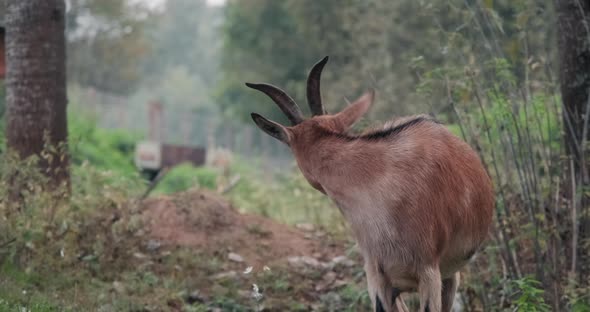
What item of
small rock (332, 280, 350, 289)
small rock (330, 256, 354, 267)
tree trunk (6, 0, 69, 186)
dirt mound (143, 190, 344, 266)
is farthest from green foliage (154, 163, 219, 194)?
small rock (332, 280, 350, 289)

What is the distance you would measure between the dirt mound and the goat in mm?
2636

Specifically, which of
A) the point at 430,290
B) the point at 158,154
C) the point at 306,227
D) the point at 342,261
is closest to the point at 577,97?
the point at 430,290

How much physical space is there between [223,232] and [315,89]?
3.02m

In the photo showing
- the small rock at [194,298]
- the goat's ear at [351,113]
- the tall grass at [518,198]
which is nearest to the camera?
the goat's ear at [351,113]

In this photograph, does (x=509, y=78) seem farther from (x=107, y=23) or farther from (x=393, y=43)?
(x=107, y=23)

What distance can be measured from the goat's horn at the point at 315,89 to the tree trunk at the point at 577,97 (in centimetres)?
204

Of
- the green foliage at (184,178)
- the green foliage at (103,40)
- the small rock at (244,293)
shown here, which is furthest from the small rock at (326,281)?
the green foliage at (103,40)

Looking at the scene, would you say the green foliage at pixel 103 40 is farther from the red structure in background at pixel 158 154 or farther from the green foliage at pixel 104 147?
the green foliage at pixel 104 147

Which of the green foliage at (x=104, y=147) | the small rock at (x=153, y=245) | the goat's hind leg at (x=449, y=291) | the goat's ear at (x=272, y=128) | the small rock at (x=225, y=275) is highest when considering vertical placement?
the goat's ear at (x=272, y=128)

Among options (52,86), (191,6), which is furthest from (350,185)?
(191,6)

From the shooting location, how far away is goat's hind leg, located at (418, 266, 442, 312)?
174 inches

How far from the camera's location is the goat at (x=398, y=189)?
14.5ft

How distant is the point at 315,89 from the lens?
5.02 metres

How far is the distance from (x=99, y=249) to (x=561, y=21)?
432cm
